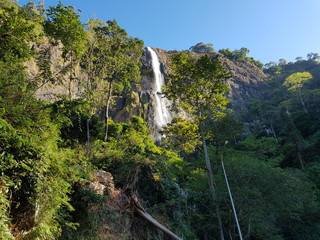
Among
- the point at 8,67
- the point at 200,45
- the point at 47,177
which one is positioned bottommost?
the point at 47,177

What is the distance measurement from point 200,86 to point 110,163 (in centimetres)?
698

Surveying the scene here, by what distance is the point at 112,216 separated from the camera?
24.2 ft

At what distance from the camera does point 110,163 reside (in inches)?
431

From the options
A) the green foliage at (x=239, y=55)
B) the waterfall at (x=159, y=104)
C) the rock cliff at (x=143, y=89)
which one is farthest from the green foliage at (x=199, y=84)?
the green foliage at (x=239, y=55)

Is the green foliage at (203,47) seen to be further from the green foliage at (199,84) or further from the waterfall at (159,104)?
the green foliage at (199,84)

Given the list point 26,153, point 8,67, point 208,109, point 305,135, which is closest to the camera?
point 26,153

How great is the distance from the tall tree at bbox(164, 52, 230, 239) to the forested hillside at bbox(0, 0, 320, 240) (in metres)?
0.06

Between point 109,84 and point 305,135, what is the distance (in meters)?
28.7

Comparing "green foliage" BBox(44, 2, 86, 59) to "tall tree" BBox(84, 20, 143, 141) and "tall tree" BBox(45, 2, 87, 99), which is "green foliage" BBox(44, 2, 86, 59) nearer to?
"tall tree" BBox(45, 2, 87, 99)

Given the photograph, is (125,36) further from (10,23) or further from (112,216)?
(112,216)

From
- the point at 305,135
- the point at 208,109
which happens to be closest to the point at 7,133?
the point at 208,109

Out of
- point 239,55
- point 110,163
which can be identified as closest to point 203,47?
point 239,55

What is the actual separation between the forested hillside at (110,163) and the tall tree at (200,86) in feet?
0.20

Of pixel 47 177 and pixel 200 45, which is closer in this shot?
pixel 47 177
